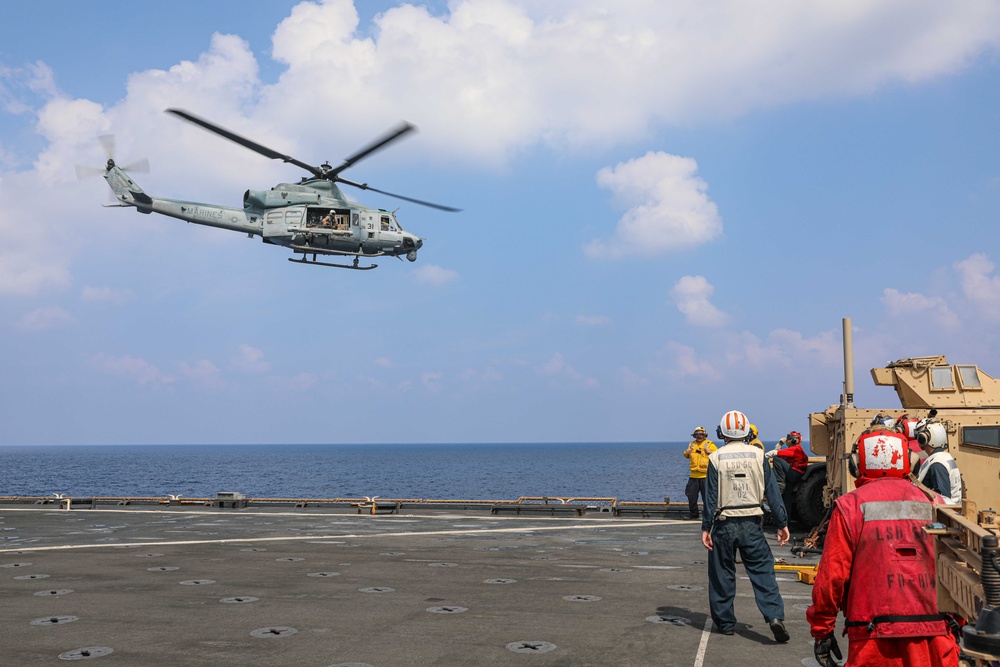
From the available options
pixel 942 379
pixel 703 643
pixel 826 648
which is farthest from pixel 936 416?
pixel 826 648

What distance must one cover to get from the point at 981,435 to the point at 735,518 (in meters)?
8.29

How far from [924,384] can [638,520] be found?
22.1ft

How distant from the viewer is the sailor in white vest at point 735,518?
7.43 m

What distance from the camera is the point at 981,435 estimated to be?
44.9 ft

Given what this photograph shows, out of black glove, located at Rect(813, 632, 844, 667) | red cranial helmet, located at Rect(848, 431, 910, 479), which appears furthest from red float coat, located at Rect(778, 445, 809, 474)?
black glove, located at Rect(813, 632, 844, 667)

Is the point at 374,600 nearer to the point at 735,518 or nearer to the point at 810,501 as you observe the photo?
the point at 735,518

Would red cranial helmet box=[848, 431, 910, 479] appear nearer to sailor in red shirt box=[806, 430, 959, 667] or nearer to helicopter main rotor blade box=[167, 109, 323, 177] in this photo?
sailor in red shirt box=[806, 430, 959, 667]

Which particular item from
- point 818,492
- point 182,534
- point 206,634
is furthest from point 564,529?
point 206,634

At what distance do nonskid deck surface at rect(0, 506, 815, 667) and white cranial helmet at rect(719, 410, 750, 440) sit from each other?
1765mm

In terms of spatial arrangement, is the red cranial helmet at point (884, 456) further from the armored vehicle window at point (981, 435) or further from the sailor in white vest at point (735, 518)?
the armored vehicle window at point (981, 435)

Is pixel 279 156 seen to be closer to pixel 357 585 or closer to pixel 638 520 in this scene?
pixel 638 520

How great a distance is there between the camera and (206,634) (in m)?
7.27

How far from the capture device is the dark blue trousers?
289 inches

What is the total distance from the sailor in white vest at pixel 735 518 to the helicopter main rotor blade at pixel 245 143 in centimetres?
2093
